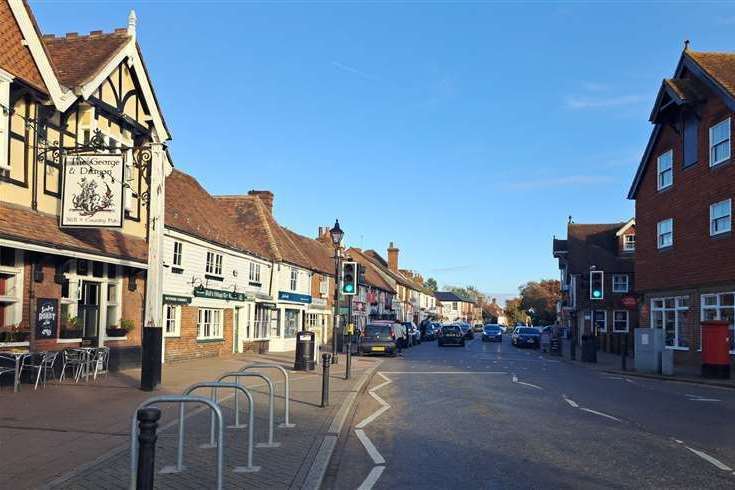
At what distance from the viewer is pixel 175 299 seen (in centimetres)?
2361

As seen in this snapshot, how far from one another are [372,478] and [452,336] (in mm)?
40966

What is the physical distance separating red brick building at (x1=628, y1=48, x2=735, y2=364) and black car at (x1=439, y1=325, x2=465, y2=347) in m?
18.0

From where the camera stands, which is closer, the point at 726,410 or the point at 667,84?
the point at 726,410

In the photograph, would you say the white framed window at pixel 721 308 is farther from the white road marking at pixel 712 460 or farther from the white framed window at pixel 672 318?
the white road marking at pixel 712 460

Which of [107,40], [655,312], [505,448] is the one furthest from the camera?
[655,312]

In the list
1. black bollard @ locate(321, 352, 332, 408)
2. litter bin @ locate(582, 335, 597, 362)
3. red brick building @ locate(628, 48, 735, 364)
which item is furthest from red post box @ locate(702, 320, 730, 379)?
black bollard @ locate(321, 352, 332, 408)

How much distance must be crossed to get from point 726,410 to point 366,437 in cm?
822

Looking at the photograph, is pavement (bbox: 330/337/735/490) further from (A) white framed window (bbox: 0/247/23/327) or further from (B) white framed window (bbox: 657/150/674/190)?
(B) white framed window (bbox: 657/150/674/190)

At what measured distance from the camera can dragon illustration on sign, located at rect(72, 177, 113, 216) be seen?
14.7 meters

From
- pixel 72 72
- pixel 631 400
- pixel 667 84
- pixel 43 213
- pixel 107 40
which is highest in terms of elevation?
pixel 667 84

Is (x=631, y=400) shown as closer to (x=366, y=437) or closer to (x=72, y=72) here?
(x=366, y=437)

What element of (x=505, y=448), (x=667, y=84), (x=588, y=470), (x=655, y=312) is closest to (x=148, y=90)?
(x=505, y=448)

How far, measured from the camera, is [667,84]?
88.7 ft

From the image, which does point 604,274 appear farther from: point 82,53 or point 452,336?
point 82,53
